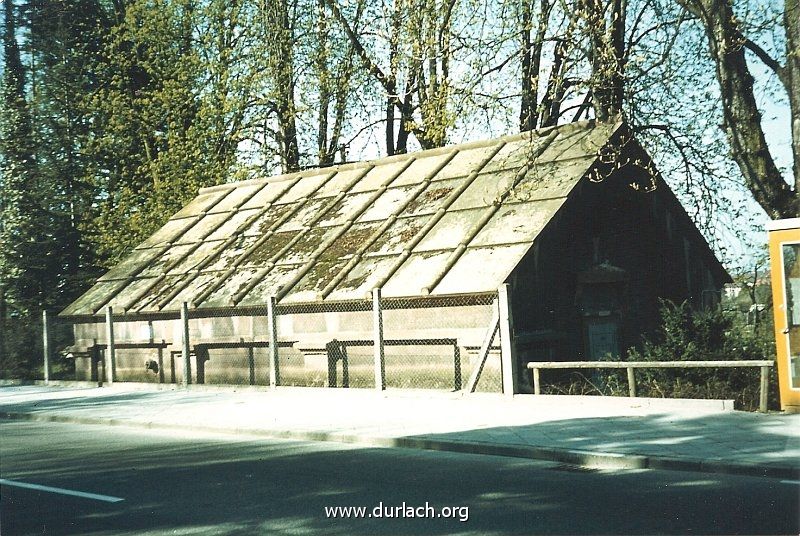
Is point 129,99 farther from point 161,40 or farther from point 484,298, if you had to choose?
point 484,298

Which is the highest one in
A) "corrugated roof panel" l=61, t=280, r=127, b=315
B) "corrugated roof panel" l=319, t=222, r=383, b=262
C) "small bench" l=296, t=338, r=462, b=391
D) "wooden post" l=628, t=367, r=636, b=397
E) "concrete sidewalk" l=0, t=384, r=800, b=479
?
"corrugated roof panel" l=319, t=222, r=383, b=262

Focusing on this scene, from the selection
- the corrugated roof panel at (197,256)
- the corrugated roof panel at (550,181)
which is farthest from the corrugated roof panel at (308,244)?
the corrugated roof panel at (550,181)

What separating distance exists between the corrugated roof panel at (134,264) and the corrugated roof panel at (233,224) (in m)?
1.90

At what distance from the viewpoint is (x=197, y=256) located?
24.3 m

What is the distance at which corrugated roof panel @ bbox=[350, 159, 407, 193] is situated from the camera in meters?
22.7

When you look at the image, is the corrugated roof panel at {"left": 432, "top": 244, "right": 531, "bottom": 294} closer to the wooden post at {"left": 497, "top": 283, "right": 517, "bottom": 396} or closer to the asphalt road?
the wooden post at {"left": 497, "top": 283, "right": 517, "bottom": 396}

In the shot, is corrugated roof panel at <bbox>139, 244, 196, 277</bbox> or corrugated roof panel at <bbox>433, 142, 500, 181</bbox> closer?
corrugated roof panel at <bbox>433, 142, 500, 181</bbox>

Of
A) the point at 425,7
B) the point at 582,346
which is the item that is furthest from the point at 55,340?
the point at 582,346

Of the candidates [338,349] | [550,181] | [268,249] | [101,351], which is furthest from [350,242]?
[101,351]

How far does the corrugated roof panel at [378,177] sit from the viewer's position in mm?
22734

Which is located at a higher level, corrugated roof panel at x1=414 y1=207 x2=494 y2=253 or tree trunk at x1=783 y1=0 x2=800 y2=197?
tree trunk at x1=783 y1=0 x2=800 y2=197

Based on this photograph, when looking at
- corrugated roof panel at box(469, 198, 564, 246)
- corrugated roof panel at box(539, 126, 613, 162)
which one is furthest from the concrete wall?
corrugated roof panel at box(539, 126, 613, 162)

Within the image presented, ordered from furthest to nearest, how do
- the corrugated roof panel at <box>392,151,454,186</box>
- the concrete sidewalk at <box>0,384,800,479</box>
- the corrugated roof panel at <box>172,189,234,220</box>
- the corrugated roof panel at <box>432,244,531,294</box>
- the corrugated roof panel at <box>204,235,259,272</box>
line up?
the corrugated roof panel at <box>172,189,234,220</box>, the corrugated roof panel at <box>204,235,259,272</box>, the corrugated roof panel at <box>392,151,454,186</box>, the corrugated roof panel at <box>432,244,531,294</box>, the concrete sidewalk at <box>0,384,800,479</box>

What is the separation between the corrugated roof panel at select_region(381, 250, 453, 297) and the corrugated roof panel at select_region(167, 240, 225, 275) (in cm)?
742
